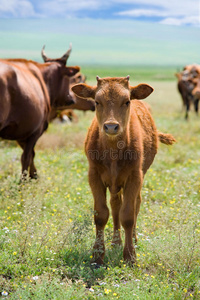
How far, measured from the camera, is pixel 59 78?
9.46 metres

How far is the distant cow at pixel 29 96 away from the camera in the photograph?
22.7 ft

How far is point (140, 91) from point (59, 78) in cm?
462

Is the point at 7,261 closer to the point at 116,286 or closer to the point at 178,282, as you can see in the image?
the point at 116,286

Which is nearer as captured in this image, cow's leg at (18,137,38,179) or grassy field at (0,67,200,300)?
grassy field at (0,67,200,300)

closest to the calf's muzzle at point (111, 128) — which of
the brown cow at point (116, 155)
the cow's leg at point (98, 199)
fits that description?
the brown cow at point (116, 155)

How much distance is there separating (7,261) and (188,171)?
5.59 meters

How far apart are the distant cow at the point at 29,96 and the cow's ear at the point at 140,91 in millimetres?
2458

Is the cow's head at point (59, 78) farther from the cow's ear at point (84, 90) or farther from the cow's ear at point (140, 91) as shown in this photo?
the cow's ear at point (140, 91)

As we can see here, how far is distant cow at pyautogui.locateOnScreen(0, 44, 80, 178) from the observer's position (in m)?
6.92

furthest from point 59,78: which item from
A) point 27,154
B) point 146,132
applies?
point 146,132

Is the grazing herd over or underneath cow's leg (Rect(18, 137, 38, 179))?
over

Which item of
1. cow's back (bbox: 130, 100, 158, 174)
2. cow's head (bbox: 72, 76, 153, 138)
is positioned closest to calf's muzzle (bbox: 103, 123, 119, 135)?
cow's head (bbox: 72, 76, 153, 138)

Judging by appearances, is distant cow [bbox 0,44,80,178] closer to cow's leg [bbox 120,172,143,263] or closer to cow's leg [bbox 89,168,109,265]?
cow's leg [bbox 89,168,109,265]

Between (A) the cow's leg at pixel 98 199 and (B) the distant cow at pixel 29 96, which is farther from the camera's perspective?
(B) the distant cow at pixel 29 96
